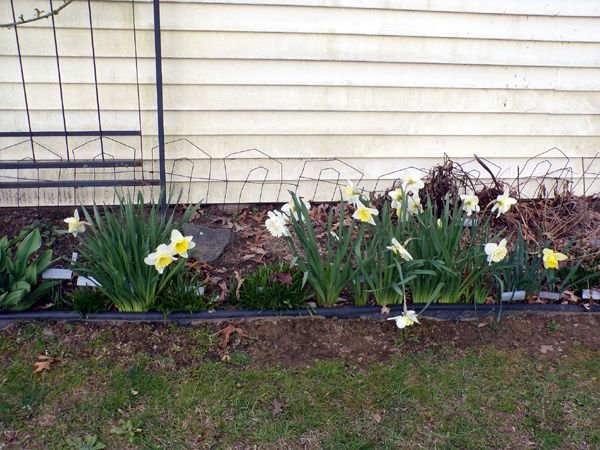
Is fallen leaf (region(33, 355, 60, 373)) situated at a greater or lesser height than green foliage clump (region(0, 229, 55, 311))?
lesser

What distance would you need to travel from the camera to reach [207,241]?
3.62 meters

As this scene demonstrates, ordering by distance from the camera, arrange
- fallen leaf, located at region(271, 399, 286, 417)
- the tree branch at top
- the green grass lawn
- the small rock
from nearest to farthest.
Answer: the green grass lawn, fallen leaf, located at region(271, 399, 286, 417), the small rock, the tree branch at top

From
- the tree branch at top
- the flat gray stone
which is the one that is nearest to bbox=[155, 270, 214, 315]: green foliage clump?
the flat gray stone

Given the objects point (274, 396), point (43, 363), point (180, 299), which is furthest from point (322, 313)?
point (43, 363)

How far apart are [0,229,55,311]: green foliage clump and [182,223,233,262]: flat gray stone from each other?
0.78m

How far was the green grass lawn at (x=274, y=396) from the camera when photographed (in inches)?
94.2

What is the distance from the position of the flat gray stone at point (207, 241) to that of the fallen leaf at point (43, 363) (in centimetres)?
95

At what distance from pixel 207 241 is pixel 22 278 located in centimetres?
104

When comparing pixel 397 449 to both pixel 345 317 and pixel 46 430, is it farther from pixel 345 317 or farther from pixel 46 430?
pixel 46 430

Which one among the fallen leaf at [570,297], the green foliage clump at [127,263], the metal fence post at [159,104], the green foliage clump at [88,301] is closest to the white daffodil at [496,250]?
the fallen leaf at [570,297]

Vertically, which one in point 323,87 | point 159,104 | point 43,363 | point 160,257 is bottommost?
point 43,363

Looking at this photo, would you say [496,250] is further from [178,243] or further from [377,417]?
[178,243]

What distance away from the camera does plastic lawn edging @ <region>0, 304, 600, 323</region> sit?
9.61 ft

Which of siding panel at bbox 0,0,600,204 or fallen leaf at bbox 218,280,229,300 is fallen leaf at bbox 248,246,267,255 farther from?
siding panel at bbox 0,0,600,204
